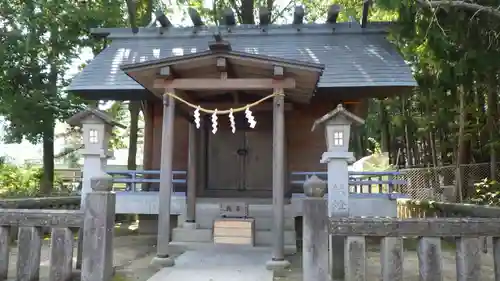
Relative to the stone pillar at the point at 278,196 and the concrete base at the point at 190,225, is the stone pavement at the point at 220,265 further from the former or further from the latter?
the concrete base at the point at 190,225

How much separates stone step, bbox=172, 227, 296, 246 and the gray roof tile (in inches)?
143

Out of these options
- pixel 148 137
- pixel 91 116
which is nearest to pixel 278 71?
pixel 91 116

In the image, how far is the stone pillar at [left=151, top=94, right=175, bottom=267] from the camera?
662 cm

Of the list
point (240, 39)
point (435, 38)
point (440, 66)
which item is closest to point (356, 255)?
point (435, 38)

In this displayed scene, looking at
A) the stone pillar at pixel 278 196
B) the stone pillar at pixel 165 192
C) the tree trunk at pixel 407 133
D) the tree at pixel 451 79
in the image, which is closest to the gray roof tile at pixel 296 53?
the tree at pixel 451 79

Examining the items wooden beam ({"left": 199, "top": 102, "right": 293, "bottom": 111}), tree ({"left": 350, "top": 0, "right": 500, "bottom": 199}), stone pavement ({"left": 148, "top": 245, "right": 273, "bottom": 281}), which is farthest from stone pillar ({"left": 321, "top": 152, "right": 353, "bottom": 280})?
tree ({"left": 350, "top": 0, "right": 500, "bottom": 199})

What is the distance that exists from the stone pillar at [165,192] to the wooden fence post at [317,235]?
2.54 m

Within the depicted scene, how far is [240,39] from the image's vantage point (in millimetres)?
12109

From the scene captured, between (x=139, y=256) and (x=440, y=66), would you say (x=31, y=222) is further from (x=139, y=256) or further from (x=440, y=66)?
(x=440, y=66)

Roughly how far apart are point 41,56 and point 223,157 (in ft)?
28.2

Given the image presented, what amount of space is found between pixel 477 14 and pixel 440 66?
1502mm

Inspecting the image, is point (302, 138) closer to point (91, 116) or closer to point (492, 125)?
point (91, 116)

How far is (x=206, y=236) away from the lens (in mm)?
8172

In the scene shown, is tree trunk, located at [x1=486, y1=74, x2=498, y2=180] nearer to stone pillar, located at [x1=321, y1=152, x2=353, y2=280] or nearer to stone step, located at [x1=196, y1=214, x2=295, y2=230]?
stone pillar, located at [x1=321, y1=152, x2=353, y2=280]
